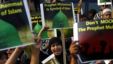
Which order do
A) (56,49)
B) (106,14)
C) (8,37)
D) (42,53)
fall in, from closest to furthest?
1. (8,37)
2. (56,49)
3. (42,53)
4. (106,14)

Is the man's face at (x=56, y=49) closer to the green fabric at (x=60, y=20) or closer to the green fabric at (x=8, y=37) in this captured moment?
the green fabric at (x=60, y=20)

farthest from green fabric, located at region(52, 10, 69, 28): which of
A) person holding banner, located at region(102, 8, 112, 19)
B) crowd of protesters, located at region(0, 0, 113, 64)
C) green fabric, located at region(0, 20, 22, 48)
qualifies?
green fabric, located at region(0, 20, 22, 48)

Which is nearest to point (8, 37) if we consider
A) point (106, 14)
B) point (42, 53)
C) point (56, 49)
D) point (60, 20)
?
point (60, 20)

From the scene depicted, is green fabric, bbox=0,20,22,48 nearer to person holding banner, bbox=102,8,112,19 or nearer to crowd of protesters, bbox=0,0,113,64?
crowd of protesters, bbox=0,0,113,64

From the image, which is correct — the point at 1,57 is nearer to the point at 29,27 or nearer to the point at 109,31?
the point at 29,27

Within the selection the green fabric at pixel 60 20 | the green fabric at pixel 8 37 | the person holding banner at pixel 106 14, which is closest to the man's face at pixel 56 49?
the green fabric at pixel 60 20

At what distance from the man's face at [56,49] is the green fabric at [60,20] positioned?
36 centimetres

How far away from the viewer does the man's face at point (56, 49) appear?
7224mm

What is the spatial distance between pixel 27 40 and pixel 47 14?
2761 mm

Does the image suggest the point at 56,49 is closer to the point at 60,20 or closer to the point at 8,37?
the point at 60,20

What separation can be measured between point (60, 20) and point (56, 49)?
49cm

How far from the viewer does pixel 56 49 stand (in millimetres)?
7312

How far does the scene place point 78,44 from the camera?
5.73 meters

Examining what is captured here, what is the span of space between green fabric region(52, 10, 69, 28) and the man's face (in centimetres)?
36
